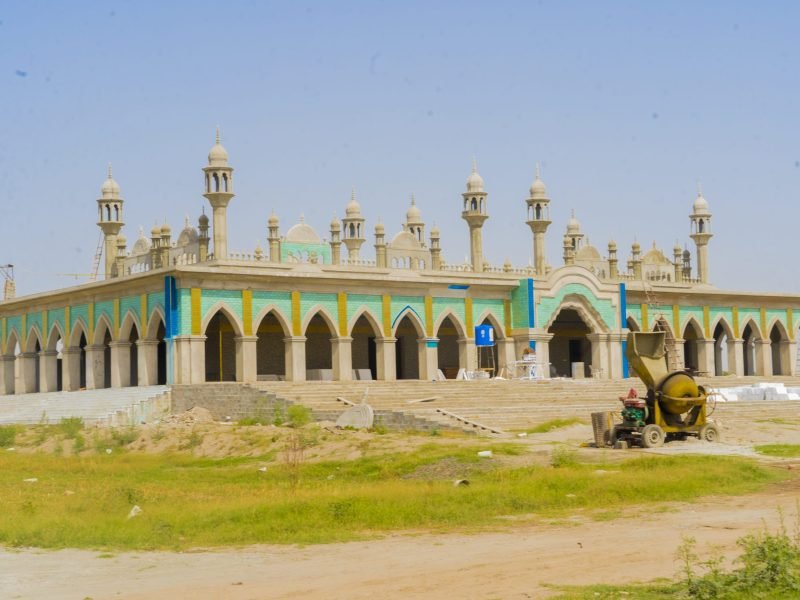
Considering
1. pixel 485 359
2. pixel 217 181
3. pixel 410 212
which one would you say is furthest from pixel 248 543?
pixel 410 212

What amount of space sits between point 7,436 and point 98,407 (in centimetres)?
361

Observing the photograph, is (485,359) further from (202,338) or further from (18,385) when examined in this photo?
(18,385)

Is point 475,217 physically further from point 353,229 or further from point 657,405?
point 657,405

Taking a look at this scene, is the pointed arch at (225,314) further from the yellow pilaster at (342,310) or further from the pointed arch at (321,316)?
the yellow pilaster at (342,310)

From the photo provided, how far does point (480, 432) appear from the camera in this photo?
28.6m

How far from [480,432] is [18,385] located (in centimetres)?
2697

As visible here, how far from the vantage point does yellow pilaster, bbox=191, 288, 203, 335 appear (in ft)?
129

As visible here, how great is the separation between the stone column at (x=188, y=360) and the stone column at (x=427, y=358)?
9659mm

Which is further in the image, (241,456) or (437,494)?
(241,456)

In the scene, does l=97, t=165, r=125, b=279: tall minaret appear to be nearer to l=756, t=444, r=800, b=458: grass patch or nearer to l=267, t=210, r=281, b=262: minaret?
l=267, t=210, r=281, b=262: minaret

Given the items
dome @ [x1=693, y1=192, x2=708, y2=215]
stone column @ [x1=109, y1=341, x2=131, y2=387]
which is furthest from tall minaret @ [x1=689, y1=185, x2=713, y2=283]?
stone column @ [x1=109, y1=341, x2=131, y2=387]

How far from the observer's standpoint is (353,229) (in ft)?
178

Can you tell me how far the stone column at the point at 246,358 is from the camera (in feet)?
132

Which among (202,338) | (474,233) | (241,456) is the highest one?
(474,233)
